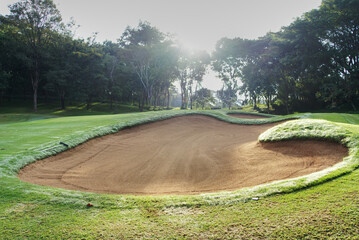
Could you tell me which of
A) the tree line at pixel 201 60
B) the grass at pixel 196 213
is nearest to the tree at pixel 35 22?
the tree line at pixel 201 60

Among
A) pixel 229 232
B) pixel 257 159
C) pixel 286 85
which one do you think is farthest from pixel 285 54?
pixel 229 232

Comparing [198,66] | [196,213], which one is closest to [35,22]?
[198,66]

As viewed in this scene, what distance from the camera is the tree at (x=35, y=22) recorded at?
3478cm

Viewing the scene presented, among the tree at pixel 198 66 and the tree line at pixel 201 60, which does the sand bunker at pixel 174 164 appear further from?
the tree at pixel 198 66

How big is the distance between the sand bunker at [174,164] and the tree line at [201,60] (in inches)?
1014

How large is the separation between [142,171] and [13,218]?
3.71 m

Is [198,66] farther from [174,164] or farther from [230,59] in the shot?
[174,164]

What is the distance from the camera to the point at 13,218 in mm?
3377

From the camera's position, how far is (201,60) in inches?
1982

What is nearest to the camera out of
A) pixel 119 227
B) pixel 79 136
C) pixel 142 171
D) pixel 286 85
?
pixel 119 227

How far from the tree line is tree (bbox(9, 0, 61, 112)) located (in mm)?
142

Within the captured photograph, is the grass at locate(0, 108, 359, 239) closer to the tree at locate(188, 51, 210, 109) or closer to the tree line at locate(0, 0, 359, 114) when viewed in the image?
the tree line at locate(0, 0, 359, 114)

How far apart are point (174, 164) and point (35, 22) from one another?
41211 millimetres

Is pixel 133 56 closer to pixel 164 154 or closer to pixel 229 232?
pixel 164 154
